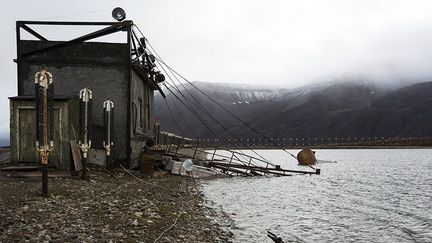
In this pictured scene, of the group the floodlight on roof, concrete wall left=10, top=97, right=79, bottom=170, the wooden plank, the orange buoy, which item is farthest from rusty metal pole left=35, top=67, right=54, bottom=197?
the orange buoy

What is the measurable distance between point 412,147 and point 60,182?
14644 centimetres

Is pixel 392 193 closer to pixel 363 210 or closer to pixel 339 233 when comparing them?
pixel 363 210

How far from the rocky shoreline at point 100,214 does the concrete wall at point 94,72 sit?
587 cm

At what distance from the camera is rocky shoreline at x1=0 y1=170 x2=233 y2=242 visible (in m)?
9.05

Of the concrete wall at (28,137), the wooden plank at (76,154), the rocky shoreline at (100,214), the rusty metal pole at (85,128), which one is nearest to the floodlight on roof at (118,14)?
the concrete wall at (28,137)

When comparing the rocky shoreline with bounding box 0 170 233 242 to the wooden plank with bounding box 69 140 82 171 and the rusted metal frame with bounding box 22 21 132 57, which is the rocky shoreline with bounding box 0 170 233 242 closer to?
the wooden plank with bounding box 69 140 82 171

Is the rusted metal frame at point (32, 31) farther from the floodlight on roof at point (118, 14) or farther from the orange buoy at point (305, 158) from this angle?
the orange buoy at point (305, 158)

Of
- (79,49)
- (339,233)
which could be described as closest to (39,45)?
(79,49)

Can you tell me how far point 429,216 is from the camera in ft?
58.3

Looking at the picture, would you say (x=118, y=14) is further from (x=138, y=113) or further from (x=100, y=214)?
(x=100, y=214)

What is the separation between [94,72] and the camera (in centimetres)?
2373

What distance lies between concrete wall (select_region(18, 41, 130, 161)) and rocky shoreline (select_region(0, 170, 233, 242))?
19.3 feet

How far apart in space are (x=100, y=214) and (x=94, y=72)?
13.8 metres

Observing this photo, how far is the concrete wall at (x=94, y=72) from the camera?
930 inches
